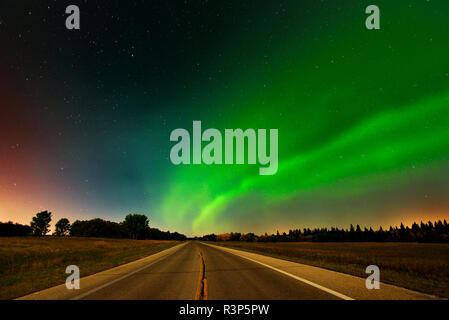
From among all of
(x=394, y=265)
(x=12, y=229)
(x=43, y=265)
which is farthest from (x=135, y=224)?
(x=394, y=265)

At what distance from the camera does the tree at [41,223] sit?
503 ft

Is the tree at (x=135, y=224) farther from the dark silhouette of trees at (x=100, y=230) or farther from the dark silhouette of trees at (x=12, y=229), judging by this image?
the dark silhouette of trees at (x=12, y=229)

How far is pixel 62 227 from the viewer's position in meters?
178

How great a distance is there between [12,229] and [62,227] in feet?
176

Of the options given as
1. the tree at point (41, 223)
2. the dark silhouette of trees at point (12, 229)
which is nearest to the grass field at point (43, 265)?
→ the dark silhouette of trees at point (12, 229)

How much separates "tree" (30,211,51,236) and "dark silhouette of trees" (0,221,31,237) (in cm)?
1431

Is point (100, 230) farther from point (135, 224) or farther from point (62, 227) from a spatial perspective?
point (62, 227)

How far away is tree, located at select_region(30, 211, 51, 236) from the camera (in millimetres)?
153375

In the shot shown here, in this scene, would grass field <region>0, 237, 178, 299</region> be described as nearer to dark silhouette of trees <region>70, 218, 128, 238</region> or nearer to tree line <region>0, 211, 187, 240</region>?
tree line <region>0, 211, 187, 240</region>

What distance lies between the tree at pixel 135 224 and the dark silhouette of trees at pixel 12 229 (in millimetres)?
51474

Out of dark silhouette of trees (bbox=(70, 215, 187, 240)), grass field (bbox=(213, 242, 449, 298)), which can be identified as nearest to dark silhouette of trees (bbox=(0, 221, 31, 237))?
dark silhouette of trees (bbox=(70, 215, 187, 240))
